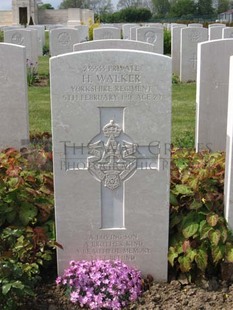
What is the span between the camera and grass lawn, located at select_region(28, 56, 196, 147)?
6.87m

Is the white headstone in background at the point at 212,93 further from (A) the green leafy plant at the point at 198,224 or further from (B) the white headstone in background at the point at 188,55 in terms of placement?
(B) the white headstone in background at the point at 188,55

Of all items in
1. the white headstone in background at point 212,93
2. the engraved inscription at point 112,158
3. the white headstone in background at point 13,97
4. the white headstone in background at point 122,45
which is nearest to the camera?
the engraved inscription at point 112,158

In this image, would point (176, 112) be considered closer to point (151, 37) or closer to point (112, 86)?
point (151, 37)

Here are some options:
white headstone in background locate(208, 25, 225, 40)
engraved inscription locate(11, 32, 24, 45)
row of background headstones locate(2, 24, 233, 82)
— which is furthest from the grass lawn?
white headstone in background locate(208, 25, 225, 40)

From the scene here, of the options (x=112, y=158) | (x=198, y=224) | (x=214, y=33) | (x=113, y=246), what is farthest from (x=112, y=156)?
(x=214, y=33)

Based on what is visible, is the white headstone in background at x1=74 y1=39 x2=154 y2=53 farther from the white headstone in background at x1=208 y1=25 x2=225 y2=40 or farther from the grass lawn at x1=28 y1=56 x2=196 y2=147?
the white headstone in background at x1=208 y1=25 x2=225 y2=40

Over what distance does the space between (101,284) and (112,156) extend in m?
0.78

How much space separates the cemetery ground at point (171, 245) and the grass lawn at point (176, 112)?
266 centimetres

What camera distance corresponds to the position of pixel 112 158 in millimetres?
3225

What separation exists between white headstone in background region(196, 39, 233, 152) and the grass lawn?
724mm

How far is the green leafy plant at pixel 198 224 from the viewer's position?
327 cm

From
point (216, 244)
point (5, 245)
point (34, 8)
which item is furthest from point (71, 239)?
point (34, 8)

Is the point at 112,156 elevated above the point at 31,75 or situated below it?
above

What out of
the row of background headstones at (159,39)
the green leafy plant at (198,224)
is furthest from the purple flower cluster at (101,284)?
the row of background headstones at (159,39)
